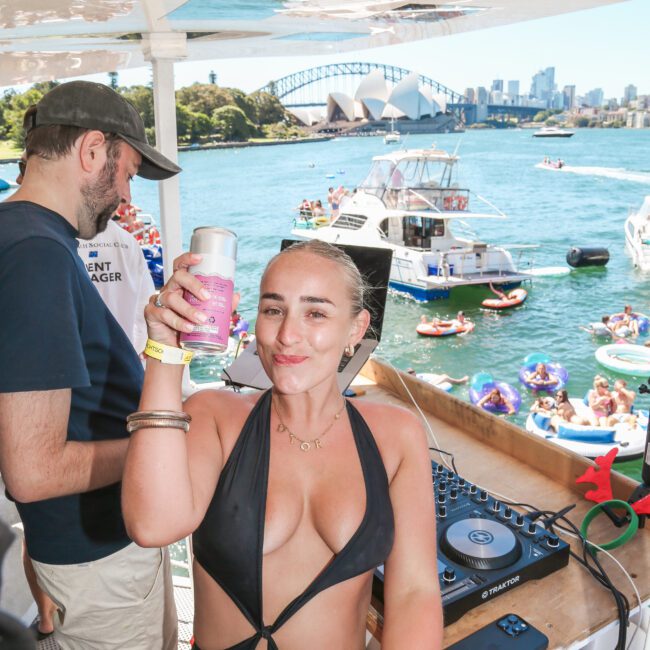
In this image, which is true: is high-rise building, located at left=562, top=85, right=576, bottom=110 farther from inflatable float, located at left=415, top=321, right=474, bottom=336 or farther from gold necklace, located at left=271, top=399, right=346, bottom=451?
gold necklace, located at left=271, top=399, right=346, bottom=451

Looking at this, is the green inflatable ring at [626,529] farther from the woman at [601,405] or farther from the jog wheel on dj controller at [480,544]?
the woman at [601,405]

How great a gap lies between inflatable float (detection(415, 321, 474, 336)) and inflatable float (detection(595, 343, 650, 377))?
13.2 ft

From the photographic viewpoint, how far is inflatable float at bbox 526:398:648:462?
817 cm

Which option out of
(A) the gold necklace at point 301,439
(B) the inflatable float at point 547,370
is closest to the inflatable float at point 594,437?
(B) the inflatable float at point 547,370

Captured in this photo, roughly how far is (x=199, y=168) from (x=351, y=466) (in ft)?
212

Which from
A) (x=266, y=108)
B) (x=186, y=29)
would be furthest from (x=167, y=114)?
(x=266, y=108)

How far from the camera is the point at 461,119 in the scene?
287 ft

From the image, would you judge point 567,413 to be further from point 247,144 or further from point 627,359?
point 247,144

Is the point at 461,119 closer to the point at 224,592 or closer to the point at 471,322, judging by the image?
the point at 471,322

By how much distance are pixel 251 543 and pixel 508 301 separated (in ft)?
66.1

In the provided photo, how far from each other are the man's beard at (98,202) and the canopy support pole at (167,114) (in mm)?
2172

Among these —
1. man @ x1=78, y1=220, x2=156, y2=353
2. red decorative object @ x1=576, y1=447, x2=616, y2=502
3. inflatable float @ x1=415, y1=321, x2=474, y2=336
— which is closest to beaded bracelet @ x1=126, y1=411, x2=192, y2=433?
red decorative object @ x1=576, y1=447, x2=616, y2=502

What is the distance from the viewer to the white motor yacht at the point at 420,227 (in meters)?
19.3

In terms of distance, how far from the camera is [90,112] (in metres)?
Result: 1.26
